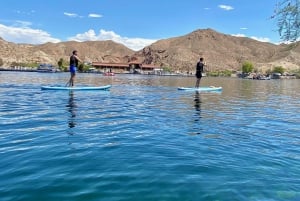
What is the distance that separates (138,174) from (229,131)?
7009 millimetres

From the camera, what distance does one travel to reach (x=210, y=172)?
8758 mm

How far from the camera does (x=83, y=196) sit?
7.02 meters

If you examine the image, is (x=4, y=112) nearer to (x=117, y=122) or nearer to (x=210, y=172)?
(x=117, y=122)

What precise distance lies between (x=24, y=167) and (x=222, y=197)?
15.5 feet

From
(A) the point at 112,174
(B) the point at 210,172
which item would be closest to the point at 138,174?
(A) the point at 112,174

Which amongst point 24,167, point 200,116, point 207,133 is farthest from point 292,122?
point 24,167

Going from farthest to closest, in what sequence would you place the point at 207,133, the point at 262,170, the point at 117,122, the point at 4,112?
the point at 4,112
the point at 117,122
the point at 207,133
the point at 262,170

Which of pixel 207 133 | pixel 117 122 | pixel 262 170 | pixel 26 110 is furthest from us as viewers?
pixel 26 110

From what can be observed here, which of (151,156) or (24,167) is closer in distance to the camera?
(24,167)

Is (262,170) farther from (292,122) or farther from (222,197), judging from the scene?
(292,122)

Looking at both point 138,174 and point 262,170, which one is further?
point 262,170

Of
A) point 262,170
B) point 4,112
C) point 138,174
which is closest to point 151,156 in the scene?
point 138,174

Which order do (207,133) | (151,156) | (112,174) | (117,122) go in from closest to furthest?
(112,174)
(151,156)
(207,133)
(117,122)

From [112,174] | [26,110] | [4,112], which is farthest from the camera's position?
[26,110]
